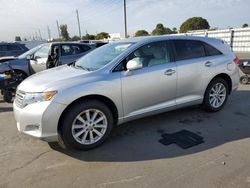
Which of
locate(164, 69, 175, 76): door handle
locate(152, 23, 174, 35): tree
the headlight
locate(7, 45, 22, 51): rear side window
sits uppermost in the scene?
locate(152, 23, 174, 35): tree

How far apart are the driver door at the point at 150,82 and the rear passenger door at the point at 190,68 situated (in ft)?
0.53

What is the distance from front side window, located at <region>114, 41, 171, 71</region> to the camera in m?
3.73

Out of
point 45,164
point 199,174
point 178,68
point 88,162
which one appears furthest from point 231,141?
point 45,164

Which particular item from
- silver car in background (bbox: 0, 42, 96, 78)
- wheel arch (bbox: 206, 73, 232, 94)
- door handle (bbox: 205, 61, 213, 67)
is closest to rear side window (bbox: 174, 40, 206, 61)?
door handle (bbox: 205, 61, 213, 67)

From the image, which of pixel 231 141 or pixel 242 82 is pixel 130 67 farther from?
pixel 242 82

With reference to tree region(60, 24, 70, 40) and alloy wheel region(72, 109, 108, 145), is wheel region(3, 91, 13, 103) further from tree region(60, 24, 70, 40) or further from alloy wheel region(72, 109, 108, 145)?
tree region(60, 24, 70, 40)

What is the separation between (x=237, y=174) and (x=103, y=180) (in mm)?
1601

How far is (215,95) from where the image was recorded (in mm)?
4754

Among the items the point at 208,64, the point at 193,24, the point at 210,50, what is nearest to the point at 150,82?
the point at 208,64

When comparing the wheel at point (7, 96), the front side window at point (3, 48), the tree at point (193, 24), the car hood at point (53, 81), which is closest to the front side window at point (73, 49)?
the wheel at point (7, 96)

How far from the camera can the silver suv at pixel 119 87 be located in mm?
3125

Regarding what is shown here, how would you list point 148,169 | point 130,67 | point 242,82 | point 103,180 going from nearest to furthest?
point 103,180 < point 148,169 < point 130,67 < point 242,82

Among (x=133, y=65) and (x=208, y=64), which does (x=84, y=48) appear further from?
(x=133, y=65)

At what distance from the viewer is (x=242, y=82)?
292 inches
